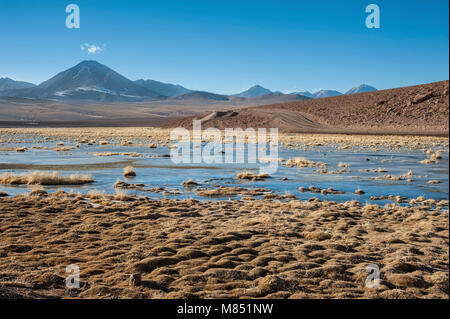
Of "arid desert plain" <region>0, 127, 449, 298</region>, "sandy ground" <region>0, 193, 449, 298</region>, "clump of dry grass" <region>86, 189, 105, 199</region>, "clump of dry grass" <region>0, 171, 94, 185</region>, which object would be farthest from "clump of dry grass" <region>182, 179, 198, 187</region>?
"sandy ground" <region>0, 193, 449, 298</region>

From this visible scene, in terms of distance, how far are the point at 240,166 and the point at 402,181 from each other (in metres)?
11.5

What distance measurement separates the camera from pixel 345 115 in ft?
277

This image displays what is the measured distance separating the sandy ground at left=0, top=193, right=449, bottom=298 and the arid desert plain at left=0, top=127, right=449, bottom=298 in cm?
3

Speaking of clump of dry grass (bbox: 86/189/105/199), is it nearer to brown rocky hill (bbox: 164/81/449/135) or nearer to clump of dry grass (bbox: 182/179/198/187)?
clump of dry grass (bbox: 182/179/198/187)

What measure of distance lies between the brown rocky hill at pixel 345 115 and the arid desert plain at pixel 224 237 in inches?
1441

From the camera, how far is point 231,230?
11.9m

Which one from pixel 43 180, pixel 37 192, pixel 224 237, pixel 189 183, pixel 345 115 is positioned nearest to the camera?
pixel 224 237

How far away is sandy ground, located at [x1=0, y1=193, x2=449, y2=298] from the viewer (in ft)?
25.1

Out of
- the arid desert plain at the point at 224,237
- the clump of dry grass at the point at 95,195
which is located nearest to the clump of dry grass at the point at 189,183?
the arid desert plain at the point at 224,237

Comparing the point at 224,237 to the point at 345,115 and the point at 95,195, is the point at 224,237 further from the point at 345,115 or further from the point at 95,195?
the point at 345,115

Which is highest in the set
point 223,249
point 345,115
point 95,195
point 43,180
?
point 345,115

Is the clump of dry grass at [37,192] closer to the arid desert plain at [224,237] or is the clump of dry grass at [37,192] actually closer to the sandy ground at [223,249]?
the arid desert plain at [224,237]

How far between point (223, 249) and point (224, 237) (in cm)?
91

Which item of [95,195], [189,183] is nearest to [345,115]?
[189,183]
